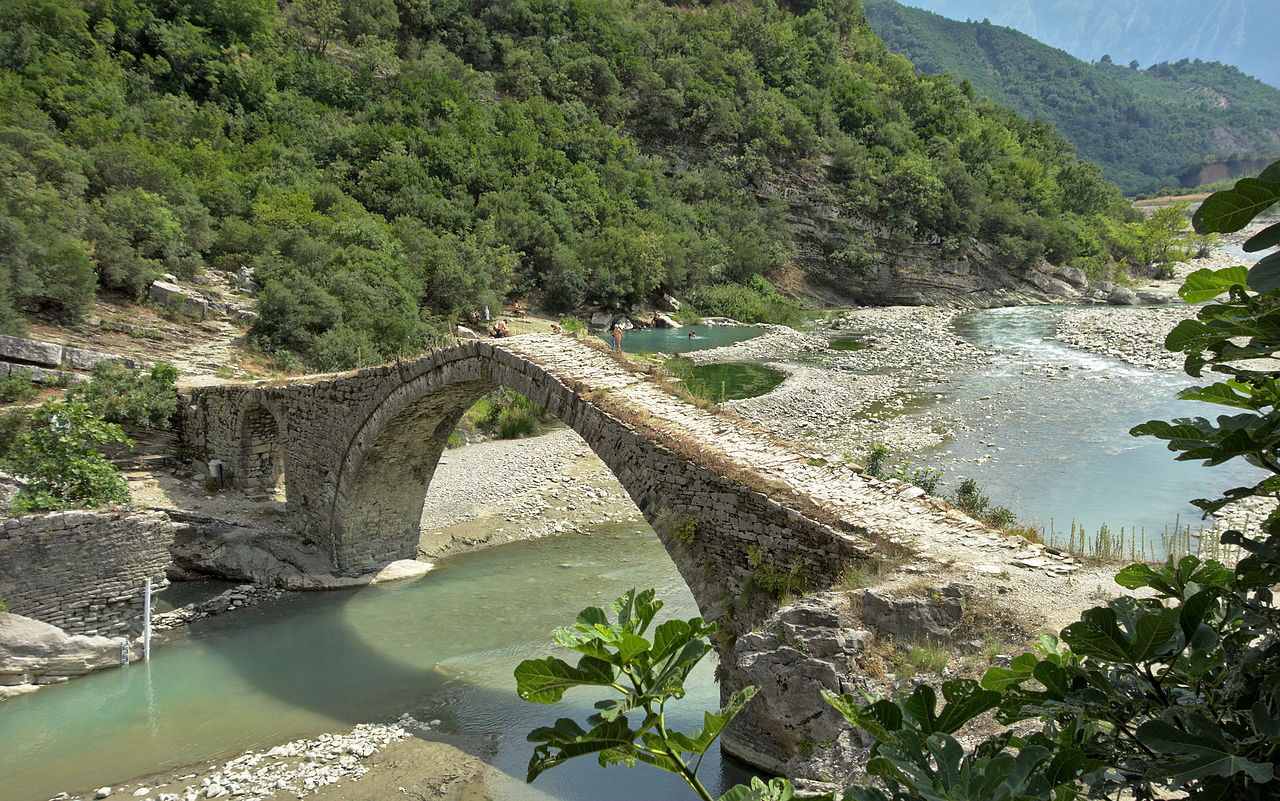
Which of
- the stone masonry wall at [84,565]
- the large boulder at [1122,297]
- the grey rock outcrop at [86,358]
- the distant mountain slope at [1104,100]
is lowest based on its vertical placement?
the stone masonry wall at [84,565]

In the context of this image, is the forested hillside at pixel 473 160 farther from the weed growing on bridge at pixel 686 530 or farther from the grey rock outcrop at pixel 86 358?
the weed growing on bridge at pixel 686 530

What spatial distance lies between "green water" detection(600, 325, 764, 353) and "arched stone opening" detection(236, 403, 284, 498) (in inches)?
587

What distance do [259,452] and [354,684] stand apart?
5.89 metres

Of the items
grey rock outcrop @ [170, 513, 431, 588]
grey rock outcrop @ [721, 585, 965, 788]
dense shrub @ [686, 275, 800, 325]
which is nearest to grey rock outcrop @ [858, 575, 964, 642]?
grey rock outcrop @ [721, 585, 965, 788]

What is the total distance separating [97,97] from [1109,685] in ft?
105

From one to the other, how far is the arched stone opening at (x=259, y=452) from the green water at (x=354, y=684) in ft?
9.81

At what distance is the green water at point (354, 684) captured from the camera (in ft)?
24.6

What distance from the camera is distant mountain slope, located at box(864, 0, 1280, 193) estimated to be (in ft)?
348

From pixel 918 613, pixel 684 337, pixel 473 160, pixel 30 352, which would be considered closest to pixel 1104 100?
pixel 684 337

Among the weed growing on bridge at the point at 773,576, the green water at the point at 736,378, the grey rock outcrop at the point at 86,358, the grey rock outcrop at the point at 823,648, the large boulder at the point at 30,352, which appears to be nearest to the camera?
the grey rock outcrop at the point at 823,648

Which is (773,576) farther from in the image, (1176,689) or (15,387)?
(15,387)

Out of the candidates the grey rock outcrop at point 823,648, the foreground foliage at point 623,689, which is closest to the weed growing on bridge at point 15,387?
the grey rock outcrop at point 823,648

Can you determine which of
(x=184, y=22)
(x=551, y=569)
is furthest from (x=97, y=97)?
(x=551, y=569)

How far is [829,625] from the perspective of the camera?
489 centimetres
